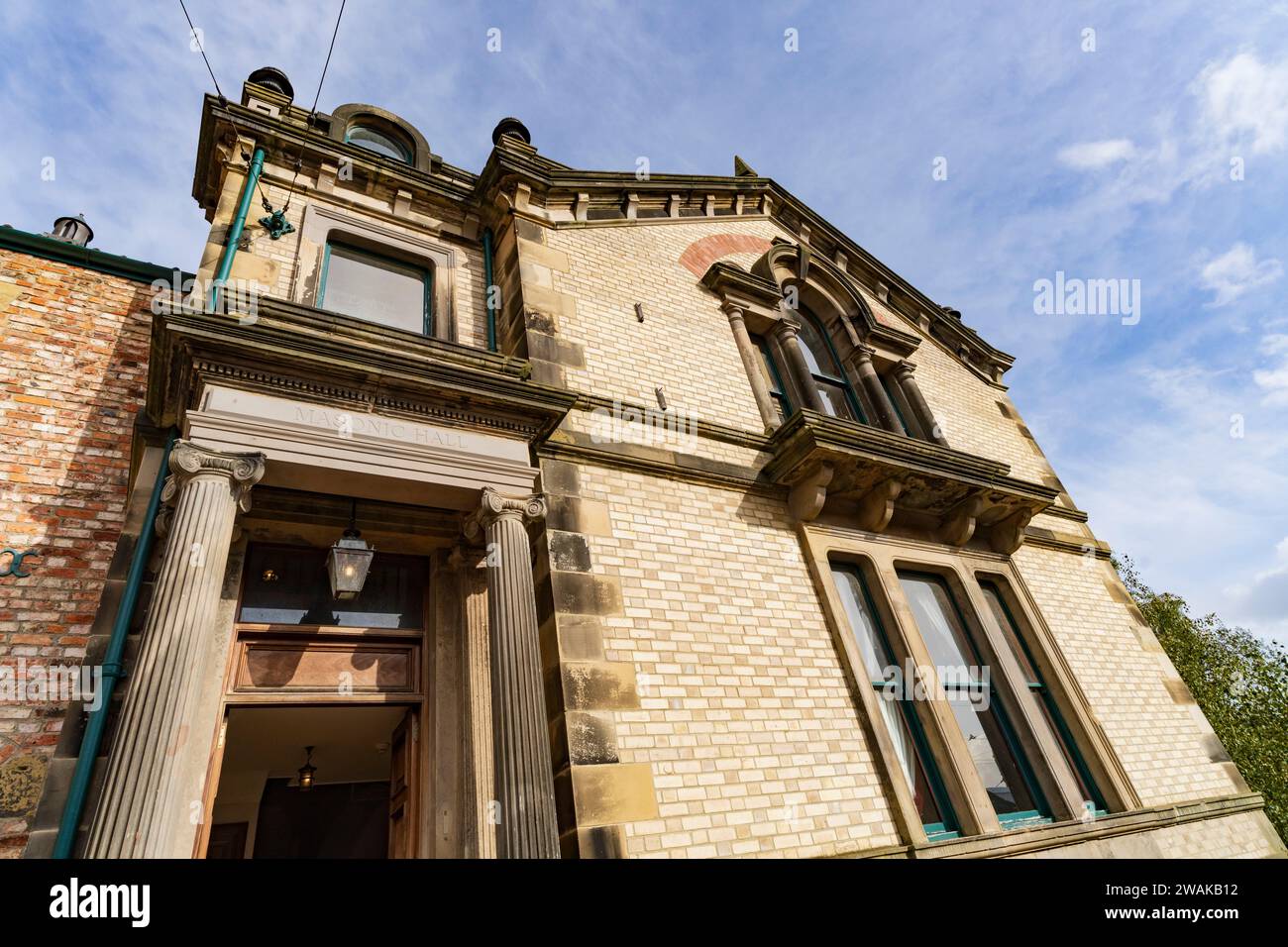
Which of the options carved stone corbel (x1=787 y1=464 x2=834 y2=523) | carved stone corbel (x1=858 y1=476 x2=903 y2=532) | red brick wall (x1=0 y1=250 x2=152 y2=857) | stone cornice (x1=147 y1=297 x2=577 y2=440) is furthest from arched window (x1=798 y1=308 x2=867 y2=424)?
red brick wall (x1=0 y1=250 x2=152 y2=857)

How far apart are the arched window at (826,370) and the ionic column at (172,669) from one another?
7364 millimetres

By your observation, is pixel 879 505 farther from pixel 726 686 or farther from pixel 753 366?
pixel 726 686

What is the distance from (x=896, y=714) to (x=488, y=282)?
258 inches

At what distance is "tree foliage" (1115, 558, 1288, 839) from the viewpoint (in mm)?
18000

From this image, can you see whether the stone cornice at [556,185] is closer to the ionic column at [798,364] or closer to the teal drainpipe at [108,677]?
the ionic column at [798,364]

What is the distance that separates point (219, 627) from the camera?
467cm

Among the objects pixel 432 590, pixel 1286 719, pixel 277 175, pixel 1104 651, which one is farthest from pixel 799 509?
pixel 1286 719

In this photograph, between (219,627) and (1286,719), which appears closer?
(219,627)

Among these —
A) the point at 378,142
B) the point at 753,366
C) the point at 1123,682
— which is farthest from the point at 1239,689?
the point at 378,142

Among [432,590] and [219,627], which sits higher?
[432,590]

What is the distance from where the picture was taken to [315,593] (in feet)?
17.3

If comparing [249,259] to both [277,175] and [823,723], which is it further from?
[823,723]
